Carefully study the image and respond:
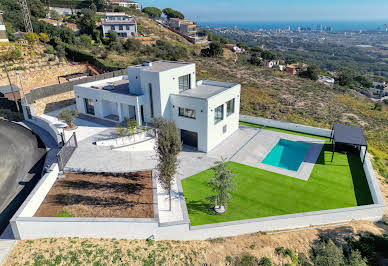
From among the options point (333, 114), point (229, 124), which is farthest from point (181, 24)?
point (229, 124)

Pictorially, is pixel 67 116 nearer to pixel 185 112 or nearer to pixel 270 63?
pixel 185 112

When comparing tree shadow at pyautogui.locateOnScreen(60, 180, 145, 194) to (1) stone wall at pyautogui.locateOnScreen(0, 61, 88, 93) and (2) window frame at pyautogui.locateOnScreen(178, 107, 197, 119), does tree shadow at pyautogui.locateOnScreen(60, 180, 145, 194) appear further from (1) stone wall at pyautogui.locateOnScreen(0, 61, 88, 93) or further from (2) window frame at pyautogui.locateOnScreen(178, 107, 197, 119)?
(1) stone wall at pyautogui.locateOnScreen(0, 61, 88, 93)

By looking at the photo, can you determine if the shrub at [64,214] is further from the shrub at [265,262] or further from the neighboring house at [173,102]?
the neighboring house at [173,102]

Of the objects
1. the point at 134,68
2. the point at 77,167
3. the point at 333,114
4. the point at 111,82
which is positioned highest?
the point at 134,68

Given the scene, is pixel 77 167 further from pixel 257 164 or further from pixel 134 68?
pixel 257 164

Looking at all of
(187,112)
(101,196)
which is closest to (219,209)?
(101,196)

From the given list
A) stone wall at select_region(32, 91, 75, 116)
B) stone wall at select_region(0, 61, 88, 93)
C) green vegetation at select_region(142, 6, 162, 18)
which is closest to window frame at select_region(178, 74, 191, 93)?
stone wall at select_region(32, 91, 75, 116)
